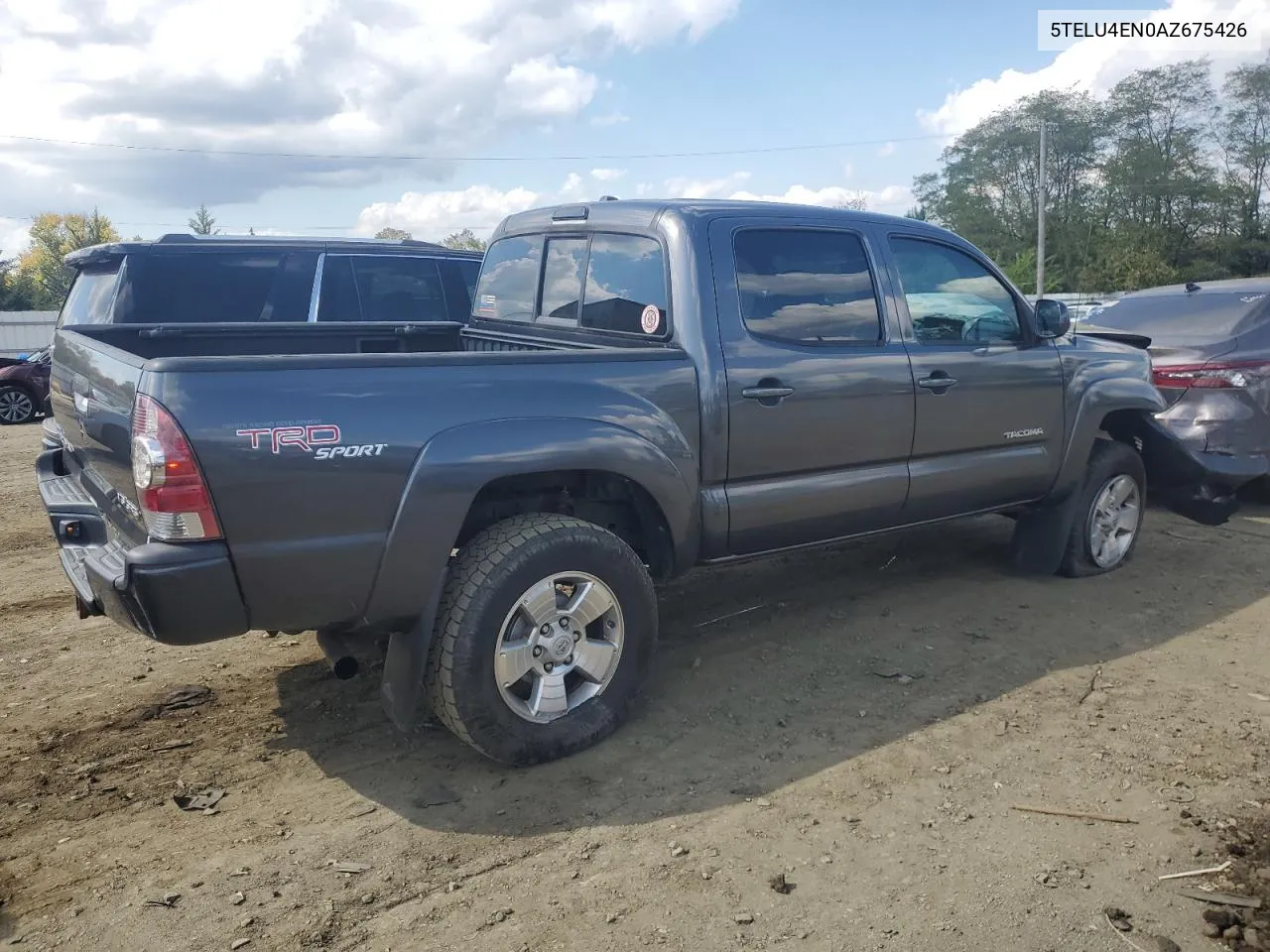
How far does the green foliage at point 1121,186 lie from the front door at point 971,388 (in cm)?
3983

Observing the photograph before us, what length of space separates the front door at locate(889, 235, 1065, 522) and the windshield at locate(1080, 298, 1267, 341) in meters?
2.58

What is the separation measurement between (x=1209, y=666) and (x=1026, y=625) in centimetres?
80

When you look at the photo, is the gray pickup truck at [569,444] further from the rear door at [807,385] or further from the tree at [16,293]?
the tree at [16,293]

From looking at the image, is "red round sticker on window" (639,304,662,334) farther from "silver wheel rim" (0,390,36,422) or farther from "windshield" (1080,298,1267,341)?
"silver wheel rim" (0,390,36,422)

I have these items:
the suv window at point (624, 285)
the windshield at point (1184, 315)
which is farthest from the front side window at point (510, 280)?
the windshield at point (1184, 315)

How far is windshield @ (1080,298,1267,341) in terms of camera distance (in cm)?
704

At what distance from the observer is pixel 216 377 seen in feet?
9.61

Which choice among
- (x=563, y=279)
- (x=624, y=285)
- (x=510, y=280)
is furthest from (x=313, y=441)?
(x=510, y=280)

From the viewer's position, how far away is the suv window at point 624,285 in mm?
4148

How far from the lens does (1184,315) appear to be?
7441mm

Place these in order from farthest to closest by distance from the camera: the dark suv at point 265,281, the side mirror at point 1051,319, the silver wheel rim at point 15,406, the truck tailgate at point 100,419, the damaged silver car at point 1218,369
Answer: the silver wheel rim at point 15,406
the dark suv at point 265,281
the damaged silver car at point 1218,369
the side mirror at point 1051,319
the truck tailgate at point 100,419

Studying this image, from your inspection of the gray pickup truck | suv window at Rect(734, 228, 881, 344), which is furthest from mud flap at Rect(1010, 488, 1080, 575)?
suv window at Rect(734, 228, 881, 344)

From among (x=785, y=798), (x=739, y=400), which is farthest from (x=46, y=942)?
(x=739, y=400)

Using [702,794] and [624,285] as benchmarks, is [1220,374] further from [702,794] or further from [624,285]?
[702,794]
